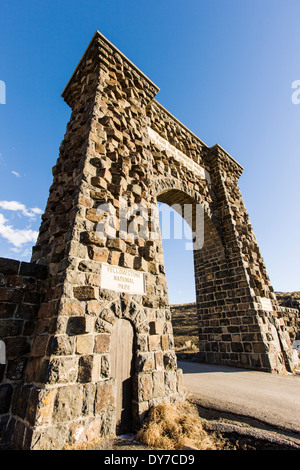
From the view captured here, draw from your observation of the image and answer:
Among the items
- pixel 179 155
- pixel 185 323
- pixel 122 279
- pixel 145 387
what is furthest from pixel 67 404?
pixel 185 323

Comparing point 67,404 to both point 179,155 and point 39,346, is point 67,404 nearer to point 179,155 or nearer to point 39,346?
point 39,346

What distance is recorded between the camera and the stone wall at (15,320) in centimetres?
254

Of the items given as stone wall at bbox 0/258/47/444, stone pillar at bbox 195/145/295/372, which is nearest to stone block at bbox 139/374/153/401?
stone wall at bbox 0/258/47/444

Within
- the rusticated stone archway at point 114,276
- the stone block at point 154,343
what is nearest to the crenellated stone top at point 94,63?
the rusticated stone archway at point 114,276

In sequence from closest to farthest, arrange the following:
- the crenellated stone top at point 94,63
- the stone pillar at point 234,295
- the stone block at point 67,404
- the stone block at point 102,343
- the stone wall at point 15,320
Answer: the stone block at point 67,404
the stone wall at point 15,320
the stone block at point 102,343
the crenellated stone top at point 94,63
the stone pillar at point 234,295

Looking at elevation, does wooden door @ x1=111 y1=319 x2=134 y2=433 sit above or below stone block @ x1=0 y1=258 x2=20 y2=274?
below

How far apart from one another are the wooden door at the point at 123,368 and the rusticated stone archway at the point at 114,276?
0.08 m

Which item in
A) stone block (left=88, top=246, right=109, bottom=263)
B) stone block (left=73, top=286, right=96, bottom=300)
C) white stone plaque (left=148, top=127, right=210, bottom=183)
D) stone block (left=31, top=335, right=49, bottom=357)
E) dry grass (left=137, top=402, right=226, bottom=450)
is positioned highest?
white stone plaque (left=148, top=127, right=210, bottom=183)

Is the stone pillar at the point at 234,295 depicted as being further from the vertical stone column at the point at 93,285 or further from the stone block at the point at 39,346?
the stone block at the point at 39,346

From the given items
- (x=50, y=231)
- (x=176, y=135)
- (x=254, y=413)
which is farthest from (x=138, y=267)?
(x=176, y=135)

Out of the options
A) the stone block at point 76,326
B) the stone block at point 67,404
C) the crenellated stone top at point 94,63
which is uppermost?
the crenellated stone top at point 94,63

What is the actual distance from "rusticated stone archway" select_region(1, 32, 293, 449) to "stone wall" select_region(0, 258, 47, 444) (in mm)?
82

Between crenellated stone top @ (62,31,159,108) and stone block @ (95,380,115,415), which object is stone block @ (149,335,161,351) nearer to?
stone block @ (95,380,115,415)

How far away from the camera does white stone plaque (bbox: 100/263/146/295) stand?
317cm
